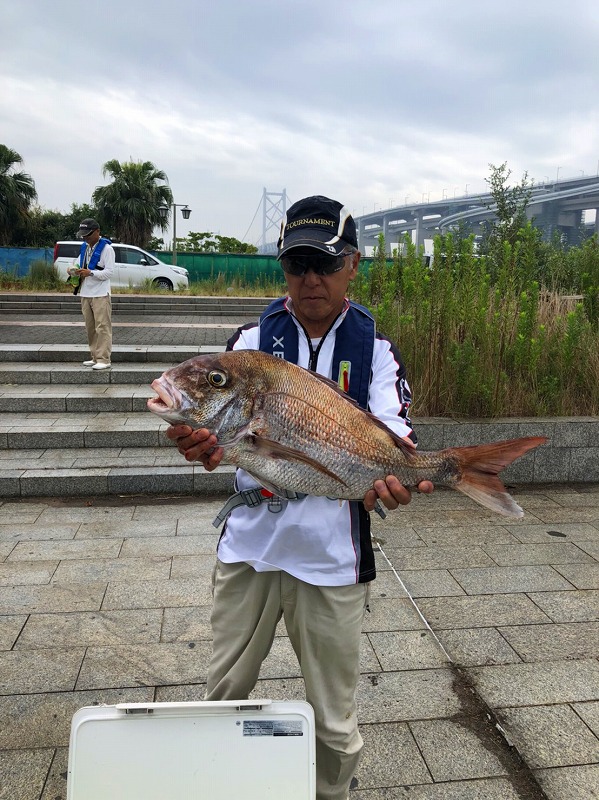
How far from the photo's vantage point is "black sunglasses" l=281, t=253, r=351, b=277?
1.93 meters

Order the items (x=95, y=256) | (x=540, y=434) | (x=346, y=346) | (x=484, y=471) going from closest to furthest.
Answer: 1. (x=484, y=471)
2. (x=346, y=346)
3. (x=540, y=434)
4. (x=95, y=256)

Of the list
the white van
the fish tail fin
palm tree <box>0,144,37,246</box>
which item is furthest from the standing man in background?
palm tree <box>0,144,37,246</box>

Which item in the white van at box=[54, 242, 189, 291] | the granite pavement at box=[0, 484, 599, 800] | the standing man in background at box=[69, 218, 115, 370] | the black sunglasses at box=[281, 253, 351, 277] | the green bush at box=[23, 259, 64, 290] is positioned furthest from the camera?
the white van at box=[54, 242, 189, 291]

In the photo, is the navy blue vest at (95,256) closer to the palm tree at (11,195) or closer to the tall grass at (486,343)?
the tall grass at (486,343)

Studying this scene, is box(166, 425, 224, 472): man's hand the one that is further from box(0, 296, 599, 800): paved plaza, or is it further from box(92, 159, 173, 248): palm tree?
box(92, 159, 173, 248): palm tree

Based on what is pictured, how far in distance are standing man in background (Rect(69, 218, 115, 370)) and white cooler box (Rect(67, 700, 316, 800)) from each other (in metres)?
7.70

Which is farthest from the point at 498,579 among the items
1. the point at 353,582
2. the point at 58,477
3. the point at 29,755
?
the point at 58,477

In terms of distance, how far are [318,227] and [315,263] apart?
11 centimetres

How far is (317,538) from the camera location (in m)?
1.93

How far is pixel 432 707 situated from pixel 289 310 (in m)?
2.04

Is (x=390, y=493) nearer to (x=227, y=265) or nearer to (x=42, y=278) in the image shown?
(x=42, y=278)

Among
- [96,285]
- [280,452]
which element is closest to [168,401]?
[280,452]

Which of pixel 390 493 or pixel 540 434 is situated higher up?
pixel 390 493

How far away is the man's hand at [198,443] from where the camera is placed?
169 cm
